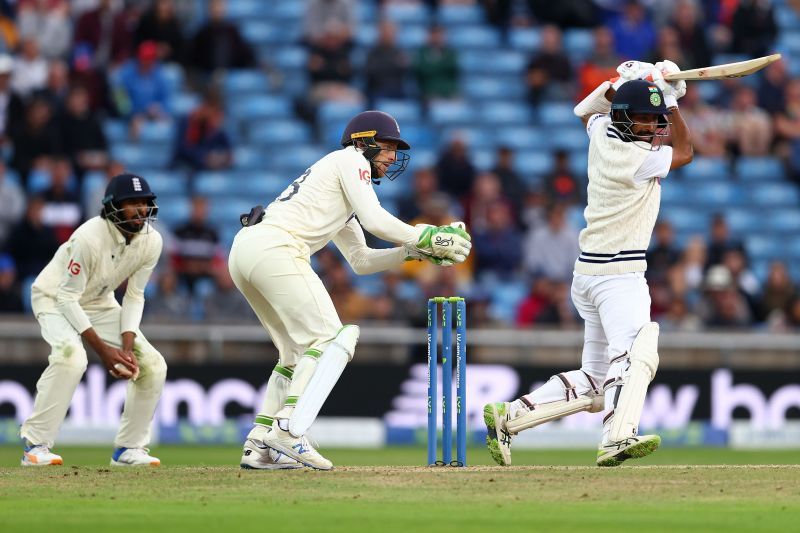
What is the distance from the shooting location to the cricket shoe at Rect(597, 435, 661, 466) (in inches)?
282

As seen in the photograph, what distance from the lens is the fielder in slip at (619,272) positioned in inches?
292

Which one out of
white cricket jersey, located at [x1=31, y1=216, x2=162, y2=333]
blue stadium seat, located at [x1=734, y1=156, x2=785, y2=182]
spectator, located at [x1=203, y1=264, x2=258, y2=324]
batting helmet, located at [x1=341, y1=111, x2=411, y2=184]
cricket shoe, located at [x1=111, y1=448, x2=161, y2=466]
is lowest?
cricket shoe, located at [x1=111, y1=448, x2=161, y2=466]

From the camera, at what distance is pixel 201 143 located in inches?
591

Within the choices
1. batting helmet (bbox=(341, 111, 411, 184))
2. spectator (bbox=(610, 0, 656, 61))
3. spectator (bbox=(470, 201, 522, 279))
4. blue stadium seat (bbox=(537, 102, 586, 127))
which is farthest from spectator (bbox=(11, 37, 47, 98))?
batting helmet (bbox=(341, 111, 411, 184))

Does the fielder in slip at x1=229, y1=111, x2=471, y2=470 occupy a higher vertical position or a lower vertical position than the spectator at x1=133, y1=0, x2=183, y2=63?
lower

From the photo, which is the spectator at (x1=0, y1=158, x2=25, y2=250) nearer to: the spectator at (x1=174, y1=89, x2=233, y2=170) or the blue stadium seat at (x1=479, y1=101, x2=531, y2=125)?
the spectator at (x1=174, y1=89, x2=233, y2=170)

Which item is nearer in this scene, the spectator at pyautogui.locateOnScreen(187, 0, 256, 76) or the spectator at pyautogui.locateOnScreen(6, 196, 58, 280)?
the spectator at pyautogui.locateOnScreen(6, 196, 58, 280)

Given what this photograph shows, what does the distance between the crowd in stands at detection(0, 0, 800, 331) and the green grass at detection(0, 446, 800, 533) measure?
581cm

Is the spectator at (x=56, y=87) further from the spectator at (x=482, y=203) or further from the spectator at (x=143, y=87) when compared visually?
the spectator at (x=482, y=203)

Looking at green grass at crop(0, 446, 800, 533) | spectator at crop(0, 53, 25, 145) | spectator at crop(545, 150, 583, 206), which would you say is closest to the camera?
green grass at crop(0, 446, 800, 533)

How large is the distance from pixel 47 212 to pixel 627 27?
710 cm

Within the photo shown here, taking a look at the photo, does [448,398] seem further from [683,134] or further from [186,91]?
[186,91]

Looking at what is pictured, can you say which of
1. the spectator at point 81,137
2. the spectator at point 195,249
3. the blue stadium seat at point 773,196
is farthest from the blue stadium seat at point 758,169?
the spectator at point 81,137

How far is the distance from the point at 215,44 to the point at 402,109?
207 cm
